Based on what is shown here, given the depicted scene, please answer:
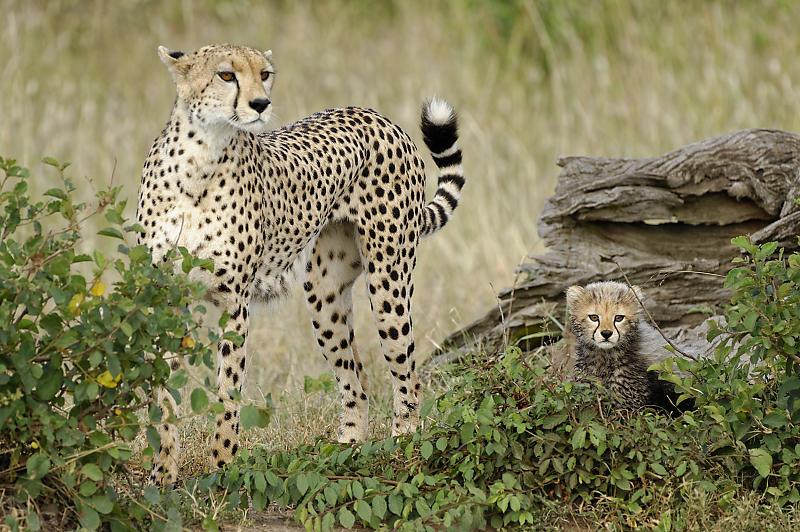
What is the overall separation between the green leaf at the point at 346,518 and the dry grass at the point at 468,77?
3.12 m

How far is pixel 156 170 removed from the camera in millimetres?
3361

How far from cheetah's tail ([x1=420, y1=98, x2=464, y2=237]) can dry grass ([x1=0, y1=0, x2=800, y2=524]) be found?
1607 millimetres

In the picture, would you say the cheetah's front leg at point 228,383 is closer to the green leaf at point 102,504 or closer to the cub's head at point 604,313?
the green leaf at point 102,504

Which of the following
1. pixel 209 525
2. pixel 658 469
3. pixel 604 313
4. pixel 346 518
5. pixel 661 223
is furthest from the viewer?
pixel 661 223

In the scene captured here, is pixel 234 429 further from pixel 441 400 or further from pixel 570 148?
pixel 570 148

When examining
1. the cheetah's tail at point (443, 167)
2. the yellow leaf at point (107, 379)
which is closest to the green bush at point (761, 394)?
the cheetah's tail at point (443, 167)

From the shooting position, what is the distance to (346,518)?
2.77m

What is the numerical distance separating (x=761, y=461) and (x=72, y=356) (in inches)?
73.7

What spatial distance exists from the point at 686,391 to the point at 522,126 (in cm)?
519

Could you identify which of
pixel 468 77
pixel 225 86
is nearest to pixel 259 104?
pixel 225 86

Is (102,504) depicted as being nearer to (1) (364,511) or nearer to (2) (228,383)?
(1) (364,511)

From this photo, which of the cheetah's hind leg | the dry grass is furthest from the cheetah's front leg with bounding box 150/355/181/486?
the dry grass

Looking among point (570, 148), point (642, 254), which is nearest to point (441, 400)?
point (642, 254)

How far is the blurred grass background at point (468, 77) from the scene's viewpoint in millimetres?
7062
